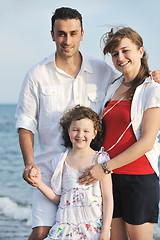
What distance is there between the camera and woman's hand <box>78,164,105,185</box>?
9.41 feet

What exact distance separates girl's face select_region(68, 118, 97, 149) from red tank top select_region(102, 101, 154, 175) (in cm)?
19

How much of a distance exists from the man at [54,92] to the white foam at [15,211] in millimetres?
3806

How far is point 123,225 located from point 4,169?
888cm

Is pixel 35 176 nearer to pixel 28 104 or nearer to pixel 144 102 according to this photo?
pixel 28 104

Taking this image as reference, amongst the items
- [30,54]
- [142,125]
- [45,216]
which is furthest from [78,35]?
[30,54]

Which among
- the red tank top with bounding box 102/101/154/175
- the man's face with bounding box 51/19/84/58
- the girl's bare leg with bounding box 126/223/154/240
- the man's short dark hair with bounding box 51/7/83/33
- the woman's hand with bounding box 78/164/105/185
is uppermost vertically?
the man's short dark hair with bounding box 51/7/83/33

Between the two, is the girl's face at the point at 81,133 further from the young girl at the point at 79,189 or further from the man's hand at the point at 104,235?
the man's hand at the point at 104,235

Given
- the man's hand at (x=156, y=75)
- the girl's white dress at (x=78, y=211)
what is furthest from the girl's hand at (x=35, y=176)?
the man's hand at (x=156, y=75)

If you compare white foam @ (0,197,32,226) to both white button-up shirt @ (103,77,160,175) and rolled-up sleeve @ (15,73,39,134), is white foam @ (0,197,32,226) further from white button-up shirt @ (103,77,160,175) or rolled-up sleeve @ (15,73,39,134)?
white button-up shirt @ (103,77,160,175)

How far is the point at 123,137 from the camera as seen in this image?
304 cm

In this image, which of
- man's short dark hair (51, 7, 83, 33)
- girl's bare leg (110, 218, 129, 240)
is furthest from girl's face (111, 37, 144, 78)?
girl's bare leg (110, 218, 129, 240)

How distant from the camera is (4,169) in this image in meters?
11.5

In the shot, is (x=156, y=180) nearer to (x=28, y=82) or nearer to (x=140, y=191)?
(x=140, y=191)

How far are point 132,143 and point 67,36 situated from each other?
1.19 m
